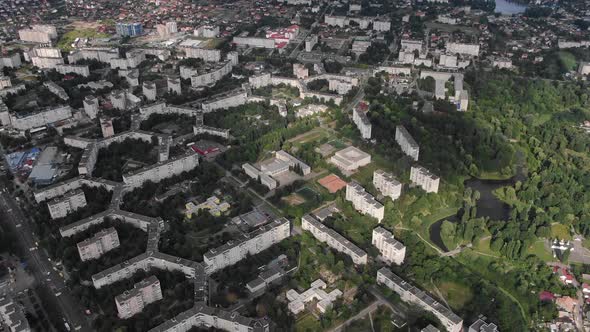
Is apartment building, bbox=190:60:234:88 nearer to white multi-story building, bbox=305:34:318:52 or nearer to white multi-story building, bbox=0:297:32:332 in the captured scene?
white multi-story building, bbox=305:34:318:52

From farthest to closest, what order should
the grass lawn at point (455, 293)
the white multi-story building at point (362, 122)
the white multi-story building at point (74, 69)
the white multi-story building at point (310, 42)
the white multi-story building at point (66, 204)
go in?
the white multi-story building at point (310, 42)
the white multi-story building at point (74, 69)
the white multi-story building at point (362, 122)
the white multi-story building at point (66, 204)
the grass lawn at point (455, 293)

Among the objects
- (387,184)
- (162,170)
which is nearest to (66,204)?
(162,170)

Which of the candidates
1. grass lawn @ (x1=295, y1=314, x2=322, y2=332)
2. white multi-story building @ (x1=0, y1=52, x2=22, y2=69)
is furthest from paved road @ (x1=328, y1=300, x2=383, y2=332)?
white multi-story building @ (x1=0, y1=52, x2=22, y2=69)

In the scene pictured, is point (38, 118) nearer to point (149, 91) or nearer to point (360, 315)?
point (149, 91)

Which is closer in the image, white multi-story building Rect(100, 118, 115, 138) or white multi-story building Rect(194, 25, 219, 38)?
white multi-story building Rect(100, 118, 115, 138)

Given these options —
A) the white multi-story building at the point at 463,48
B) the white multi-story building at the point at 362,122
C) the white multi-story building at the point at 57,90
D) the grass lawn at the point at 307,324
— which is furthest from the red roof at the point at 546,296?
the white multi-story building at the point at 57,90

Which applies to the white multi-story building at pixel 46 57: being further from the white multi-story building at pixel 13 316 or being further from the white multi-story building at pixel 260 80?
the white multi-story building at pixel 13 316
